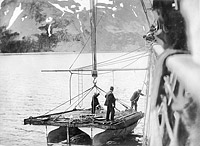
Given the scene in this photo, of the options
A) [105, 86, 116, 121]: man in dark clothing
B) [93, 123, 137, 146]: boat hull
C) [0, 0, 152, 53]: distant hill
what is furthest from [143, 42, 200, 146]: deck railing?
[93, 123, 137, 146]: boat hull

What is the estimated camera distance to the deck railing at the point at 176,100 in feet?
2.00

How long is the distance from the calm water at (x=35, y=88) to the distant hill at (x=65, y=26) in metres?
0.09

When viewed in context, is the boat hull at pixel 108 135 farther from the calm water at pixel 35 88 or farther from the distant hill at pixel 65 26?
the distant hill at pixel 65 26

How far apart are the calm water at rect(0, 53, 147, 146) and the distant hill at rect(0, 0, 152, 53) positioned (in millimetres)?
85

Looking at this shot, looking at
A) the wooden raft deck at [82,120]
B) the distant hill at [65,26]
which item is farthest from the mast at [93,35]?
the wooden raft deck at [82,120]

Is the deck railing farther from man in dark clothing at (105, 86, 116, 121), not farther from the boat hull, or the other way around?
the boat hull

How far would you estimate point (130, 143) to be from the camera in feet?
8.27

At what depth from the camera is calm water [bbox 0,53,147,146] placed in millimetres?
2375

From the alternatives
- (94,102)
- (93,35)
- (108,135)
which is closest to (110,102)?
(94,102)

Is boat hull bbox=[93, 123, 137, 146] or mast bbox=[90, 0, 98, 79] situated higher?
mast bbox=[90, 0, 98, 79]

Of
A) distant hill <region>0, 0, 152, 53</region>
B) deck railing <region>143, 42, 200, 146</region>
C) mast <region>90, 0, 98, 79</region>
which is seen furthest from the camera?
mast <region>90, 0, 98, 79</region>

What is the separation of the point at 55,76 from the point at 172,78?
1.93 meters

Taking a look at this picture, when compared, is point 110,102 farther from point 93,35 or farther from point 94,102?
point 93,35

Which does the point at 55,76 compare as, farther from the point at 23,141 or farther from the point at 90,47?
the point at 23,141
